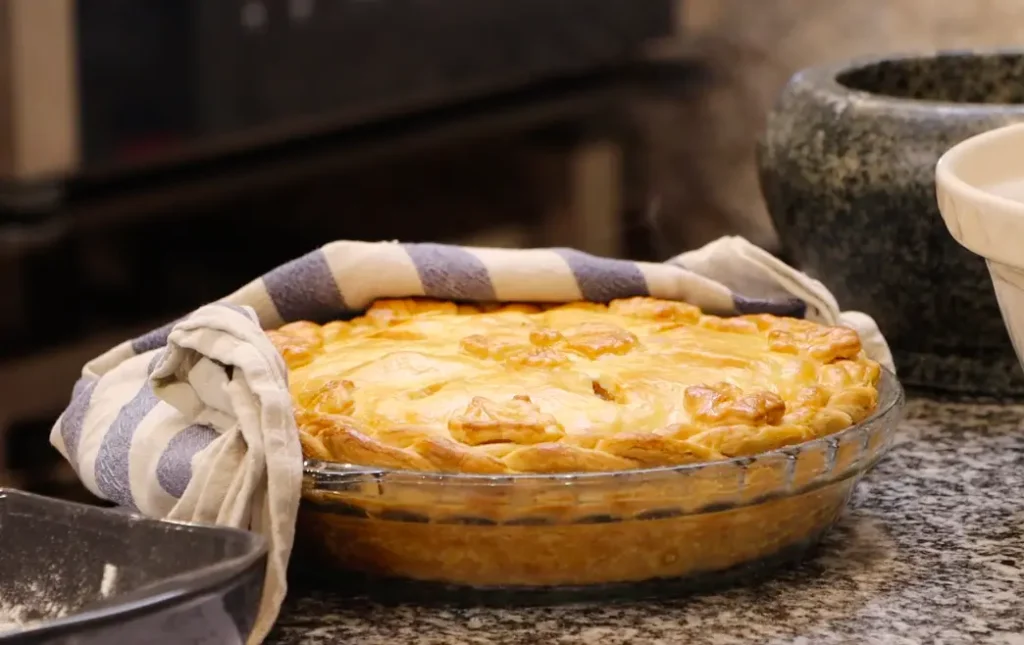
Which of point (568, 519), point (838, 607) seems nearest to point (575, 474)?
point (568, 519)

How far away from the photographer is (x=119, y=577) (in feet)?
2.18

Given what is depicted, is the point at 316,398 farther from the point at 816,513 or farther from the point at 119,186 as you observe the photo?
the point at 119,186

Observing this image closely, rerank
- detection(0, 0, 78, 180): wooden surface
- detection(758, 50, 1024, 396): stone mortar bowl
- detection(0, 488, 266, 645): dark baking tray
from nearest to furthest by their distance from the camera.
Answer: detection(0, 488, 266, 645): dark baking tray
detection(758, 50, 1024, 396): stone mortar bowl
detection(0, 0, 78, 180): wooden surface

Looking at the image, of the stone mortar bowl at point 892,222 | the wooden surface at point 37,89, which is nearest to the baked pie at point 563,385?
the stone mortar bowl at point 892,222

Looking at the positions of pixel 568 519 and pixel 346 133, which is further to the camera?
pixel 346 133

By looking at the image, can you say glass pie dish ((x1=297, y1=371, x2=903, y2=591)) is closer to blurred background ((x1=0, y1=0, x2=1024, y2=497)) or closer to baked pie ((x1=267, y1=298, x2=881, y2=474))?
baked pie ((x1=267, y1=298, x2=881, y2=474))

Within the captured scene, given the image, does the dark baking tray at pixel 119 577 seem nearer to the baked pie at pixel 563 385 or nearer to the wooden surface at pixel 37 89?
the baked pie at pixel 563 385

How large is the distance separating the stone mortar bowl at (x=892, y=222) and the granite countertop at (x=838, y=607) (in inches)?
8.3

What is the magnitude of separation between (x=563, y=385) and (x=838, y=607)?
177 mm

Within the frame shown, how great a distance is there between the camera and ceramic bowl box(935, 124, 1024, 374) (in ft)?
2.56

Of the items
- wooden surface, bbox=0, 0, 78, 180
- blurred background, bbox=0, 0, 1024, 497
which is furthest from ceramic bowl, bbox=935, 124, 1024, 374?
wooden surface, bbox=0, 0, 78, 180

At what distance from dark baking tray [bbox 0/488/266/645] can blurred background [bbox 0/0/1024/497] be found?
1091 mm

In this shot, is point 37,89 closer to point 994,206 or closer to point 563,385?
point 563,385

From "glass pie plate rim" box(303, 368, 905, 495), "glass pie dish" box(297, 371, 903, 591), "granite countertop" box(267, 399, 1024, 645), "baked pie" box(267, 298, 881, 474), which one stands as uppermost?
"baked pie" box(267, 298, 881, 474)
